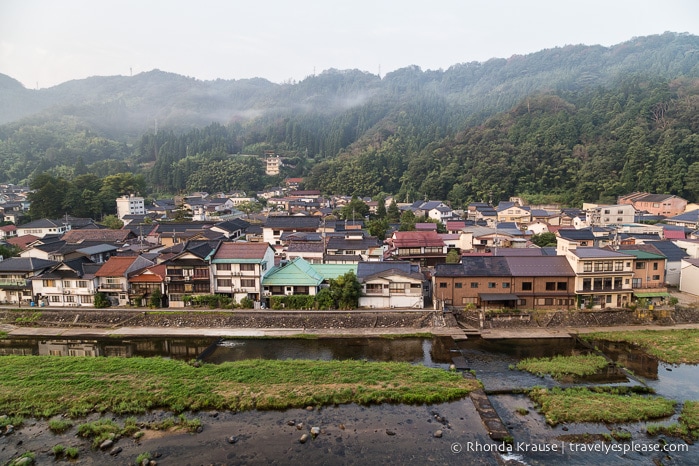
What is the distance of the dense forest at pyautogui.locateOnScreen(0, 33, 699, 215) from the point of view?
57.2 m

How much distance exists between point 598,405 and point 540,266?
10.5 m

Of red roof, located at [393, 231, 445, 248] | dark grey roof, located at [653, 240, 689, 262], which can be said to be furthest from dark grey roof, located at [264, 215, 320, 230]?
dark grey roof, located at [653, 240, 689, 262]

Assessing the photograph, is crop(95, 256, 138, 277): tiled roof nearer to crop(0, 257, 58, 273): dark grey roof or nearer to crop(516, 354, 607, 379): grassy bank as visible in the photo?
crop(0, 257, 58, 273): dark grey roof

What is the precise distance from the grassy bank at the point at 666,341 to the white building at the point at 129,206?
53.7 m

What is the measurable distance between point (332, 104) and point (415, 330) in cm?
16150

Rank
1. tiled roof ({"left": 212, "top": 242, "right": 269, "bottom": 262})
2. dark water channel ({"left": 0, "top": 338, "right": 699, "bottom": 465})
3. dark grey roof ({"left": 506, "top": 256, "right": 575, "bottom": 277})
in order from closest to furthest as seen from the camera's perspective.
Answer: dark water channel ({"left": 0, "top": 338, "right": 699, "bottom": 465})
dark grey roof ({"left": 506, "top": 256, "right": 575, "bottom": 277})
tiled roof ({"left": 212, "top": 242, "right": 269, "bottom": 262})

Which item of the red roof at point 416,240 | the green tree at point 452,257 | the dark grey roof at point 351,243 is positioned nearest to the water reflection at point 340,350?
the dark grey roof at point 351,243

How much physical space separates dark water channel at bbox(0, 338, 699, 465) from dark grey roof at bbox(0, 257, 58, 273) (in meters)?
8.44

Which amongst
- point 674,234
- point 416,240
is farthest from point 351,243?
point 674,234

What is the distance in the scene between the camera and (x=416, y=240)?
32688mm

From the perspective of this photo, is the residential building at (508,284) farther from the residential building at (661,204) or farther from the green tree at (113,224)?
the green tree at (113,224)

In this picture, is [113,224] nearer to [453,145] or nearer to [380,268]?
[380,268]

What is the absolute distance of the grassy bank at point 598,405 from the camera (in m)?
14.0

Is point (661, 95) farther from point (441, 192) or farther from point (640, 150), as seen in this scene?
point (441, 192)
